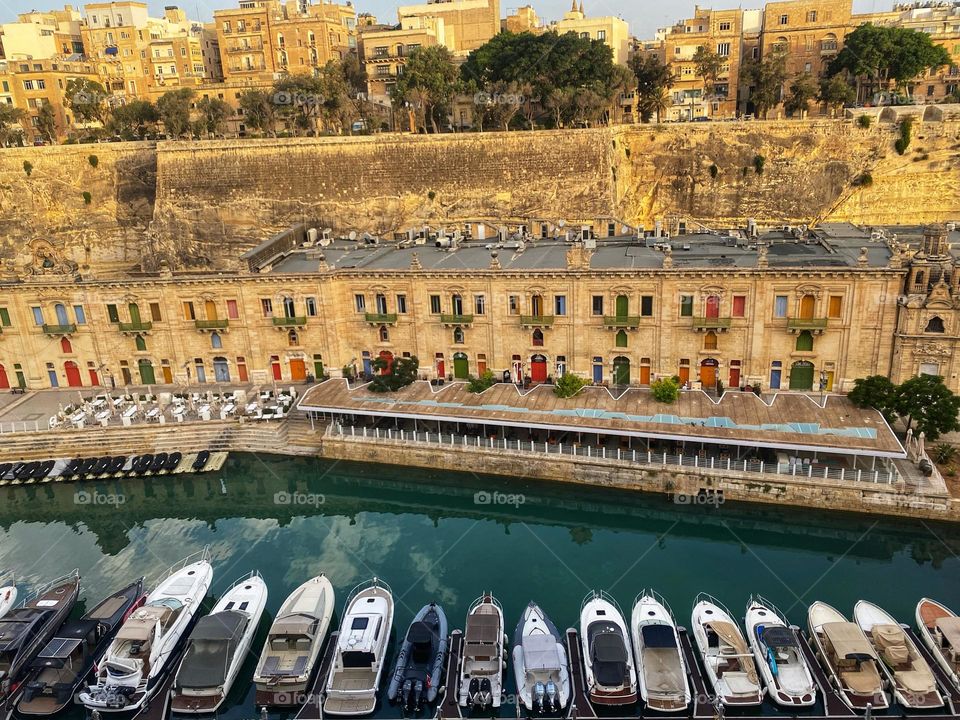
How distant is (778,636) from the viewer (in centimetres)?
2631

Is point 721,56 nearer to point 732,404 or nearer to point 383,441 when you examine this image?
point 732,404

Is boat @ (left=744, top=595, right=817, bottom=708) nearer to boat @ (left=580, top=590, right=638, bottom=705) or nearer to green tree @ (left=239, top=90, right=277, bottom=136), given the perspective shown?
boat @ (left=580, top=590, right=638, bottom=705)

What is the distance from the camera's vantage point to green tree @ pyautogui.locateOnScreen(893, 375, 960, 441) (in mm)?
37312

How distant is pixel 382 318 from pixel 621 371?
16.8 metres

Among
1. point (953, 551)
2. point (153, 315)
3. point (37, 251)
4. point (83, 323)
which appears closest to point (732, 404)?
point (953, 551)

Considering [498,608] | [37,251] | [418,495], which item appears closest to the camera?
[498,608]

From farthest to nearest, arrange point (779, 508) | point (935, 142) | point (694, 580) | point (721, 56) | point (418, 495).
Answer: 1. point (721, 56)
2. point (935, 142)
3. point (418, 495)
4. point (779, 508)
5. point (694, 580)

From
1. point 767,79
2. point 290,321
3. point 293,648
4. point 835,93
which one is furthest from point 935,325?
point 767,79

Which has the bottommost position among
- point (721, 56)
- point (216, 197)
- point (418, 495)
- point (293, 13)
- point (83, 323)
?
point (418, 495)

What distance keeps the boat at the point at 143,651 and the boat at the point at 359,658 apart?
6949 millimetres

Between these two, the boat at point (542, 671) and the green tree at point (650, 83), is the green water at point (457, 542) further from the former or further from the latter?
the green tree at point (650, 83)

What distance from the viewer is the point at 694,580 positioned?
108 ft

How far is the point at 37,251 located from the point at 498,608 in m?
76.3

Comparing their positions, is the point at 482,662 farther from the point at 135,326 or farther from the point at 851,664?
the point at 135,326
